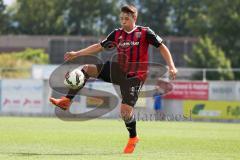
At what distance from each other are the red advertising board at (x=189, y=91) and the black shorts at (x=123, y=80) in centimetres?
1972

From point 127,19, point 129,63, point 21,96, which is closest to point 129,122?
point 129,63

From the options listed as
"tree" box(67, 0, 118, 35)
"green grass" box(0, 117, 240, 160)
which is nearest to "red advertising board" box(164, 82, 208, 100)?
"green grass" box(0, 117, 240, 160)

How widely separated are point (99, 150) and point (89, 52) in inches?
67.5

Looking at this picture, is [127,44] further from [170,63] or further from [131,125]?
[131,125]

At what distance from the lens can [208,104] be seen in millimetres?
31469

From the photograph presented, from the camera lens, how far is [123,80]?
1221cm

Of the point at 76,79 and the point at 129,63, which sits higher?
the point at 129,63

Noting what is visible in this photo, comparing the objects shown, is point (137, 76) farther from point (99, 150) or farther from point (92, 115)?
point (92, 115)

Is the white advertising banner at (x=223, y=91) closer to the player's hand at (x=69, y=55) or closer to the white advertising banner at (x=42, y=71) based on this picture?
the white advertising banner at (x=42, y=71)

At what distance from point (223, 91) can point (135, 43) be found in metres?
20.4

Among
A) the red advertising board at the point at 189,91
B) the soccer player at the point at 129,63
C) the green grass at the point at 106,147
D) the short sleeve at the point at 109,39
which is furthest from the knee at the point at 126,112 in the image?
the red advertising board at the point at 189,91

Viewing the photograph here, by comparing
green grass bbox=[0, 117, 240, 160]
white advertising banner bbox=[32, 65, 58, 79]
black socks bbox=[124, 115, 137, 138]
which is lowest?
white advertising banner bbox=[32, 65, 58, 79]

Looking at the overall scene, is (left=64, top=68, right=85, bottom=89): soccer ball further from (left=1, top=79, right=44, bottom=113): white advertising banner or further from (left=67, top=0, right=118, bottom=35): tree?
(left=67, top=0, right=118, bottom=35): tree

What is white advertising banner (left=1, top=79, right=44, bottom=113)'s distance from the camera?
108ft
